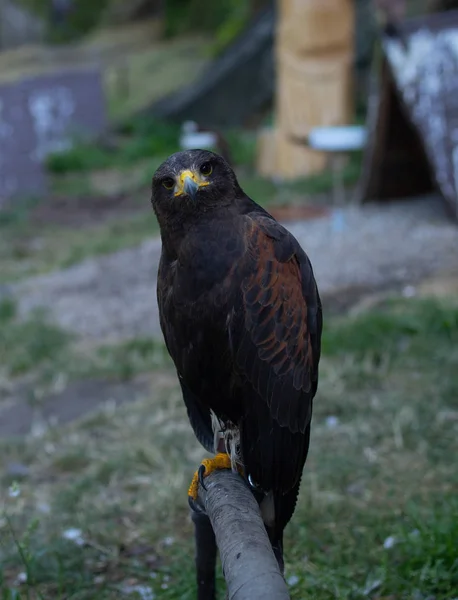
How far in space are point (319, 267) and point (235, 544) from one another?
4961mm

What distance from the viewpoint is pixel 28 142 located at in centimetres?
1067

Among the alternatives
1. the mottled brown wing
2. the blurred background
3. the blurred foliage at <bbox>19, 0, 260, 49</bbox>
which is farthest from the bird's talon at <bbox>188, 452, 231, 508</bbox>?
the blurred foliage at <bbox>19, 0, 260, 49</bbox>

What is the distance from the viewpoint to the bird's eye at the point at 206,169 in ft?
7.07

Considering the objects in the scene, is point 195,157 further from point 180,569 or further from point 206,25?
point 206,25

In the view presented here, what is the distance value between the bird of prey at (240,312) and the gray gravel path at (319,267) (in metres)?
3.53

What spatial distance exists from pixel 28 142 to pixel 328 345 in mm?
6805

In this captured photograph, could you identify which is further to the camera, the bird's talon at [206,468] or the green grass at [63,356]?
the green grass at [63,356]

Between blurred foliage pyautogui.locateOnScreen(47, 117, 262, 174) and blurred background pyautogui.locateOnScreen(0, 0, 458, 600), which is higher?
blurred background pyautogui.locateOnScreen(0, 0, 458, 600)

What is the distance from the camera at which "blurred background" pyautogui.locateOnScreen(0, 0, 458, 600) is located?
3072mm

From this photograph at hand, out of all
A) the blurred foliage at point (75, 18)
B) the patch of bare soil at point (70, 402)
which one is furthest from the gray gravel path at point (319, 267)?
the blurred foliage at point (75, 18)

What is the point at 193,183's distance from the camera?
2109 mm

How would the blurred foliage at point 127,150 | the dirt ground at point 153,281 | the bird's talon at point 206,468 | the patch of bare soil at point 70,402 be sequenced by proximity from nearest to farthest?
the bird's talon at point 206,468 < the patch of bare soil at point 70,402 < the dirt ground at point 153,281 < the blurred foliage at point 127,150

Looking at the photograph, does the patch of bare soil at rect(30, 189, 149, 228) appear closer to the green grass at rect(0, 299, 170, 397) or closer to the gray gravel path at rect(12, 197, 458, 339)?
the gray gravel path at rect(12, 197, 458, 339)

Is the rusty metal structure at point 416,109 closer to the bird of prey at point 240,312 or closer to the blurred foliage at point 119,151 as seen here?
the bird of prey at point 240,312
